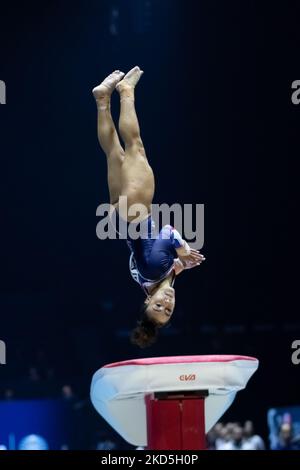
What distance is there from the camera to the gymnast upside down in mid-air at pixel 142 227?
16.3 feet

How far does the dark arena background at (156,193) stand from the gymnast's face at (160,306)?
390 cm

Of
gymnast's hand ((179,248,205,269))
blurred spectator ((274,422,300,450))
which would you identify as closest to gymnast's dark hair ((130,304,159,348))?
gymnast's hand ((179,248,205,269))

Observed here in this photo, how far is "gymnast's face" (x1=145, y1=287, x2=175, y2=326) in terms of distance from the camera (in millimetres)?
4953

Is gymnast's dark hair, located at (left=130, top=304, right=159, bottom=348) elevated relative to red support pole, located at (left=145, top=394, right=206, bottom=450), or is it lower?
elevated

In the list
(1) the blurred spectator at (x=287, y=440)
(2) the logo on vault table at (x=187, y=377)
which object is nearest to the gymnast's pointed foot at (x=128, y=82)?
(2) the logo on vault table at (x=187, y=377)

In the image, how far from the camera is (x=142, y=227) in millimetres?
5125

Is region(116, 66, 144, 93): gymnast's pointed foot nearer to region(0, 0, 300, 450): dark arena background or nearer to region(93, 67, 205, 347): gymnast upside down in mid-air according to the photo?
region(93, 67, 205, 347): gymnast upside down in mid-air

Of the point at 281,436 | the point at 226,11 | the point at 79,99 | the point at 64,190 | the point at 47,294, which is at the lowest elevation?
the point at 281,436

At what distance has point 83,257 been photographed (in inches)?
394

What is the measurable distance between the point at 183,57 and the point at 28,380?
3.89 m

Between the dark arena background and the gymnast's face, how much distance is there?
390 cm

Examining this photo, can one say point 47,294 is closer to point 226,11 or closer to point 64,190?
point 64,190

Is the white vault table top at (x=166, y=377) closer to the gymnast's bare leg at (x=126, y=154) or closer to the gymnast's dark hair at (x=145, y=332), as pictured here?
the gymnast's dark hair at (x=145, y=332)

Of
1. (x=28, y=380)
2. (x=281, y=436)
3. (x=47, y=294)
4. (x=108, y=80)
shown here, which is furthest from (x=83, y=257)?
(x=108, y=80)
